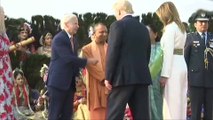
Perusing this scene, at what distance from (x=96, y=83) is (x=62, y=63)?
0.84 meters

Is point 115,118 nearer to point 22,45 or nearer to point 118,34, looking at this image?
point 118,34

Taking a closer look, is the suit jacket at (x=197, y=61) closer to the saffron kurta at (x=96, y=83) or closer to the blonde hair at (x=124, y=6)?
the saffron kurta at (x=96, y=83)

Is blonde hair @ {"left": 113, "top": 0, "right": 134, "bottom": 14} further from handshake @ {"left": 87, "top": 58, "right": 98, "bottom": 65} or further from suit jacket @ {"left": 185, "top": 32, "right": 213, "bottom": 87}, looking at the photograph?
suit jacket @ {"left": 185, "top": 32, "right": 213, "bottom": 87}

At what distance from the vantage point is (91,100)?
793 centimetres

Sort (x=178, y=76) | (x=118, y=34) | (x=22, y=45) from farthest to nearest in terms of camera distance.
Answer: (x=22, y=45), (x=178, y=76), (x=118, y=34)

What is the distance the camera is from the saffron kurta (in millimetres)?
7805

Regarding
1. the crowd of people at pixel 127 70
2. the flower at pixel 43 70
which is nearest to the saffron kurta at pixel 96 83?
the crowd of people at pixel 127 70

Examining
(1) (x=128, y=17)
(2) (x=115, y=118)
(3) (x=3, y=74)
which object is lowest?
(2) (x=115, y=118)

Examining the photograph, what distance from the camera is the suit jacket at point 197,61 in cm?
845

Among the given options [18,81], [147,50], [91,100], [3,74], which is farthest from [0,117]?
[18,81]

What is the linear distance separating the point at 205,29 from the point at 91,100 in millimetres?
2070

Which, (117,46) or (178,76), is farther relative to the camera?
(178,76)

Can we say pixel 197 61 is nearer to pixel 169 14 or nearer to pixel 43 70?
pixel 169 14

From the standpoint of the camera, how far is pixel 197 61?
8531 mm
